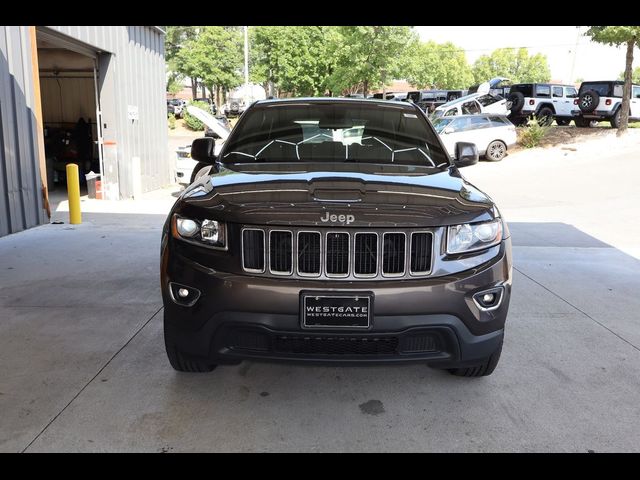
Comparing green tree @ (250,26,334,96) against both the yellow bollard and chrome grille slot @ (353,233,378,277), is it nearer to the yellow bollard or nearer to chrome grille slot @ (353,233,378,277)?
the yellow bollard

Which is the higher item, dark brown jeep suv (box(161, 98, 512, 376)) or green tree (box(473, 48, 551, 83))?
green tree (box(473, 48, 551, 83))

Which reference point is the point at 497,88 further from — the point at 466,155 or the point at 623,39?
the point at 466,155

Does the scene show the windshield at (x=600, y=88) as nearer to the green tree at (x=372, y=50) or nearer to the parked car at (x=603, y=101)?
the parked car at (x=603, y=101)

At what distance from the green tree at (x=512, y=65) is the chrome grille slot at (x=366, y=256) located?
84485 millimetres

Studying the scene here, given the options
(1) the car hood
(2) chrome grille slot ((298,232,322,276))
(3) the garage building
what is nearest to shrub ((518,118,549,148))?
(3) the garage building

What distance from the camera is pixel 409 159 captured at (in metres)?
4.07

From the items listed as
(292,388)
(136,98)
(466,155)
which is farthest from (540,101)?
(292,388)

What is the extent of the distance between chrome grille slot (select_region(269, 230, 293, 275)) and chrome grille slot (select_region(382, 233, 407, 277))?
1.52 feet

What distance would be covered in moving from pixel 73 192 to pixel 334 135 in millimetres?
5850

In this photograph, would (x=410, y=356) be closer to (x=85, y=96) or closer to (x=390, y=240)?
(x=390, y=240)

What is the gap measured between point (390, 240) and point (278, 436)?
1.13 metres

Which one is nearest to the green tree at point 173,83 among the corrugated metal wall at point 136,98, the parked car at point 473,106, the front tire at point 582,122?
the parked car at point 473,106

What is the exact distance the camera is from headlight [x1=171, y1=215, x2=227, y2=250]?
2.85m

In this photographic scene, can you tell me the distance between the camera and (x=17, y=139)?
26.3ft
